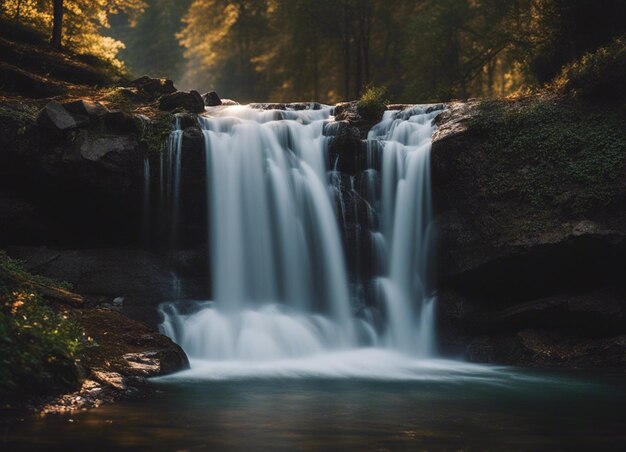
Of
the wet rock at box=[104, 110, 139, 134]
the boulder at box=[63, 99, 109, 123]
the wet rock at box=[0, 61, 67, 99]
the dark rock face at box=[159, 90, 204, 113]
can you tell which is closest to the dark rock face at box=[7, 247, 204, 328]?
the wet rock at box=[104, 110, 139, 134]

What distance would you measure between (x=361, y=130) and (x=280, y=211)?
3.41 meters

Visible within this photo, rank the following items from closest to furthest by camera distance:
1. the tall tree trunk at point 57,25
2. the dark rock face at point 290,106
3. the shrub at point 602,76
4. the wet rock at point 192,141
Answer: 1. the shrub at point 602,76
2. the wet rock at point 192,141
3. the dark rock face at point 290,106
4. the tall tree trunk at point 57,25

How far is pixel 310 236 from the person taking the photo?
1627 centimetres

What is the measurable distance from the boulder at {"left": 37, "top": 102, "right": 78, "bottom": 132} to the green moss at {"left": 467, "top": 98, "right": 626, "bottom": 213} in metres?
9.76

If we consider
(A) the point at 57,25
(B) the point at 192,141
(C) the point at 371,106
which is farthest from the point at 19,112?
(C) the point at 371,106

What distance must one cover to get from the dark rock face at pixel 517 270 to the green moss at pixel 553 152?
0.40 ft

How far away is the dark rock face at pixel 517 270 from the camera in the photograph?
545 inches

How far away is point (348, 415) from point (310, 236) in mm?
8562

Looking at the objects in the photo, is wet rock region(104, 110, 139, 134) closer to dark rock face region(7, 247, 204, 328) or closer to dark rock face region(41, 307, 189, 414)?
dark rock face region(7, 247, 204, 328)

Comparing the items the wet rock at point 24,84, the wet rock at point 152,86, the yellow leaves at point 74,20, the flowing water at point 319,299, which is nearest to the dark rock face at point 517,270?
the flowing water at point 319,299

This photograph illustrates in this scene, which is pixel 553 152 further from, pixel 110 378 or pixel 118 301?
pixel 110 378

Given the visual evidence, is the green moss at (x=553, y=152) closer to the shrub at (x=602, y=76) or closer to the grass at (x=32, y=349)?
the shrub at (x=602, y=76)

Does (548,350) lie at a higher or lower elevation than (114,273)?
lower

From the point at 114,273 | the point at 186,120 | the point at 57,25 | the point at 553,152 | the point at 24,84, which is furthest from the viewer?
the point at 57,25
